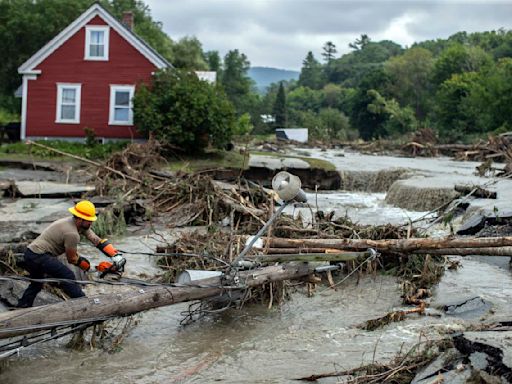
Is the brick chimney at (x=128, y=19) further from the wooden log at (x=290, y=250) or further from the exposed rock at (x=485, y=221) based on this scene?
the wooden log at (x=290, y=250)

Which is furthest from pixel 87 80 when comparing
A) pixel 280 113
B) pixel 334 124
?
pixel 280 113

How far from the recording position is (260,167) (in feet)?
81.7

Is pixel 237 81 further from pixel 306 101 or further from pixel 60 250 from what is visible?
pixel 60 250

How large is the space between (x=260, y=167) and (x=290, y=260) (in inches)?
618

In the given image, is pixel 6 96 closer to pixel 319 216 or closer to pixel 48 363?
pixel 319 216

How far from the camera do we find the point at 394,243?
1024 centimetres

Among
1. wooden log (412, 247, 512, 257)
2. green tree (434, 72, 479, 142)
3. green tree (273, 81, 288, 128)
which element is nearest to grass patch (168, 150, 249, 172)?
wooden log (412, 247, 512, 257)

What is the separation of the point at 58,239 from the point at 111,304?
Result: 4.22ft

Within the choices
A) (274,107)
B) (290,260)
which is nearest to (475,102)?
(274,107)

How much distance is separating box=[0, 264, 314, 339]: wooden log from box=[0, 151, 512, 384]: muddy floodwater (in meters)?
0.67

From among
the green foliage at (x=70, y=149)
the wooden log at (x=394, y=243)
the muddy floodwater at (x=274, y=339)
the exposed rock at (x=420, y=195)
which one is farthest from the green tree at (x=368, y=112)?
the wooden log at (x=394, y=243)

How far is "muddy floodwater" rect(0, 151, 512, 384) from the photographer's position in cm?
773

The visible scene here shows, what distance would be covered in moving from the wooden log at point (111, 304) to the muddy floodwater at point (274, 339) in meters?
0.67

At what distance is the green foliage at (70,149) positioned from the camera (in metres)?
27.4
